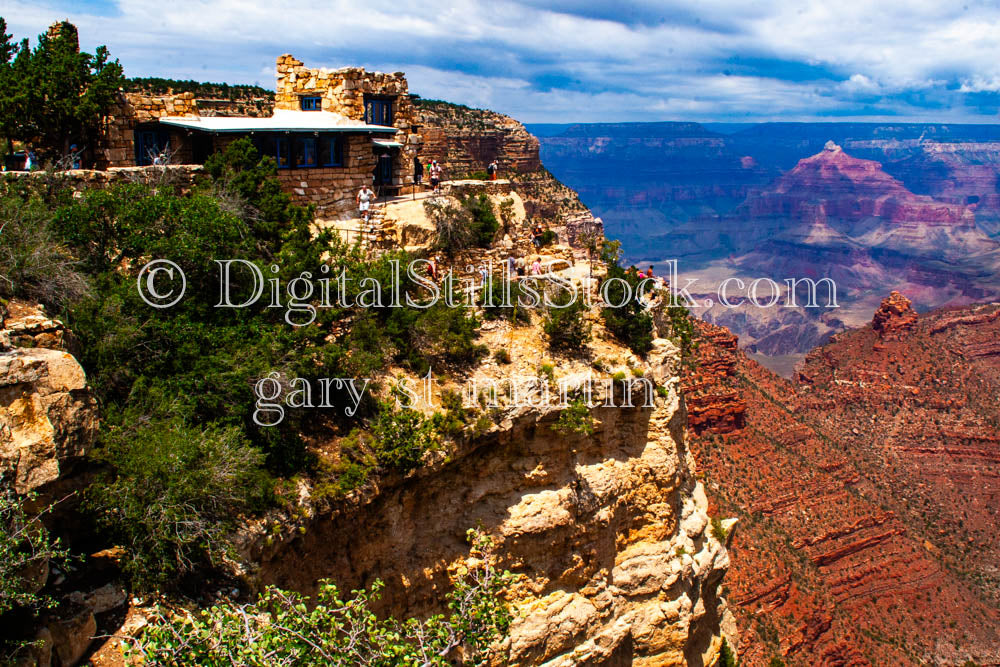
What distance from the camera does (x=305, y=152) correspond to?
2419 cm

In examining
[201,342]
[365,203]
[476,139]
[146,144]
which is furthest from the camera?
[476,139]

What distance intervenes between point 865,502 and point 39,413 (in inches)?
2422

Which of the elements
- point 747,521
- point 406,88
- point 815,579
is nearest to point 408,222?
point 406,88

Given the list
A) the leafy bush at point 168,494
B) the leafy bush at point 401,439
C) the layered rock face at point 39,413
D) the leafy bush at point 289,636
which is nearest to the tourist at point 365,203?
the leafy bush at point 401,439

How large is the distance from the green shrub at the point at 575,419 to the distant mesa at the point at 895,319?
7993 centimetres

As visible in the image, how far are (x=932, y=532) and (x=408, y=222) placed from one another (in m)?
59.0

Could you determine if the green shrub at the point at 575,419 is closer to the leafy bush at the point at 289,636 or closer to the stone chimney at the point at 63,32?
the leafy bush at the point at 289,636

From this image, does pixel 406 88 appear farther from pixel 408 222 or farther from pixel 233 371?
pixel 233 371

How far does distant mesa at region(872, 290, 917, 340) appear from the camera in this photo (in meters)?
87.5

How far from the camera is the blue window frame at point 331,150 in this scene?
24.5 metres

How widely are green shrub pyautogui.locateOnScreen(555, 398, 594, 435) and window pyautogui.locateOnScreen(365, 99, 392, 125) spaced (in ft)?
47.4

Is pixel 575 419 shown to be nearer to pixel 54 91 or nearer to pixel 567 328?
pixel 567 328

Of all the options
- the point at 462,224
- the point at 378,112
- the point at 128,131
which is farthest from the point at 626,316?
the point at 128,131

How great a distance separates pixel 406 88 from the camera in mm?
28734
